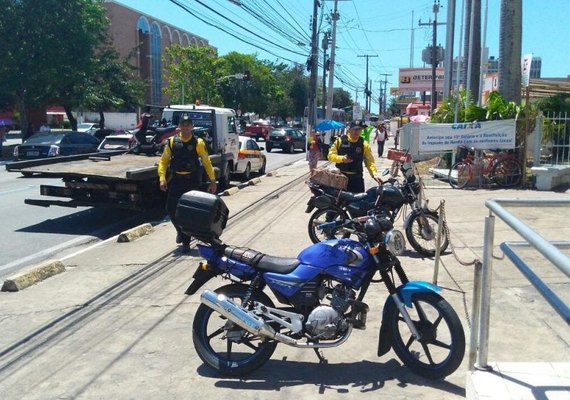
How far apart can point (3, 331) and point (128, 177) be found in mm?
5044

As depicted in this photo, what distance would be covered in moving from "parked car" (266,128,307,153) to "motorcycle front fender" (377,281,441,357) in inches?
1373

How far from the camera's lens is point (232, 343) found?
15.9 ft

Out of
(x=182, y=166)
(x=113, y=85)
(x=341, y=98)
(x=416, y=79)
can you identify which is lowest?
(x=182, y=166)

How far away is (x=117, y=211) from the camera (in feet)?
44.2

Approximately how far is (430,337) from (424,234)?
385cm

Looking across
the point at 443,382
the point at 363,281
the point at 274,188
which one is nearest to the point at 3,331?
the point at 363,281

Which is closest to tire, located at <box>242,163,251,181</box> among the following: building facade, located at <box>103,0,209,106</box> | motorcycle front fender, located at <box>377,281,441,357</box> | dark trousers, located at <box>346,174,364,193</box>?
dark trousers, located at <box>346,174,364,193</box>

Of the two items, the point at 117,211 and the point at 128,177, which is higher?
the point at 128,177

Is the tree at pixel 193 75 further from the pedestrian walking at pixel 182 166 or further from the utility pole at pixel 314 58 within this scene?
the pedestrian walking at pixel 182 166

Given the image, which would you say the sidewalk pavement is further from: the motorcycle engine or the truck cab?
the truck cab

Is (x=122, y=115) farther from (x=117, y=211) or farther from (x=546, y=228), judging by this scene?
(x=546, y=228)

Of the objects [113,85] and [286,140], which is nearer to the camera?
[286,140]

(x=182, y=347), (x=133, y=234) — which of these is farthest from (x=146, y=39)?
(x=182, y=347)

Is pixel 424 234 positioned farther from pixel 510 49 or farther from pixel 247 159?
pixel 247 159
